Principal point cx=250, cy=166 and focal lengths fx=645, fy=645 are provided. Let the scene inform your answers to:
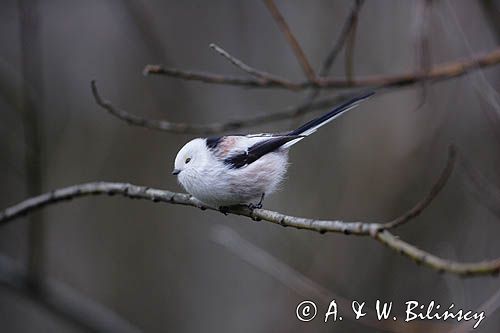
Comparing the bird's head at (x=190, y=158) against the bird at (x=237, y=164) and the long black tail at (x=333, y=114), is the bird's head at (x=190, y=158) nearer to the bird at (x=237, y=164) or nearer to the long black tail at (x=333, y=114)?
the bird at (x=237, y=164)

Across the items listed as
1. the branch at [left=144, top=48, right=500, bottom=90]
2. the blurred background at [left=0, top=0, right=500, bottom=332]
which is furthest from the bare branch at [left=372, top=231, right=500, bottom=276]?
Result: the blurred background at [left=0, top=0, right=500, bottom=332]

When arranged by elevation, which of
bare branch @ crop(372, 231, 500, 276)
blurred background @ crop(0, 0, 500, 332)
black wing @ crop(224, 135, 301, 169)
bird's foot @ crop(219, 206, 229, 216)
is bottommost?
bare branch @ crop(372, 231, 500, 276)

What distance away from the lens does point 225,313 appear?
6.29 m

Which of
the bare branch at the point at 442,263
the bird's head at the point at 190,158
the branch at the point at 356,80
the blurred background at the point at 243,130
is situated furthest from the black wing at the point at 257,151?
the bare branch at the point at 442,263

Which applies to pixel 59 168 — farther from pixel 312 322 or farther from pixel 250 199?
pixel 250 199

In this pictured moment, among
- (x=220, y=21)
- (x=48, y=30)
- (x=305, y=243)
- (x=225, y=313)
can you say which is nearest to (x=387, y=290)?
(x=305, y=243)

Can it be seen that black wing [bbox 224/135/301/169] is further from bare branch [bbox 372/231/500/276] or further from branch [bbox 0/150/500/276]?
bare branch [bbox 372/231/500/276]

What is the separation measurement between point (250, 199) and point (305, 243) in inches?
80.7

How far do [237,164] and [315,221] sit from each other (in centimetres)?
117

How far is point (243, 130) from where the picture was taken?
19.0 ft

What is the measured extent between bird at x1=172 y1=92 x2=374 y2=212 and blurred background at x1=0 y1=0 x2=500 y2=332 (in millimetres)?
1165

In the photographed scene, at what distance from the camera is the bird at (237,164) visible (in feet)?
9.46

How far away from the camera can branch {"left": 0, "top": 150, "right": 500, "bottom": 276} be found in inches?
62.1

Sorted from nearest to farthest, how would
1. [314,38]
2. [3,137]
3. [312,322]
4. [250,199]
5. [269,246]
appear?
[250,199]
[312,322]
[3,137]
[269,246]
[314,38]
